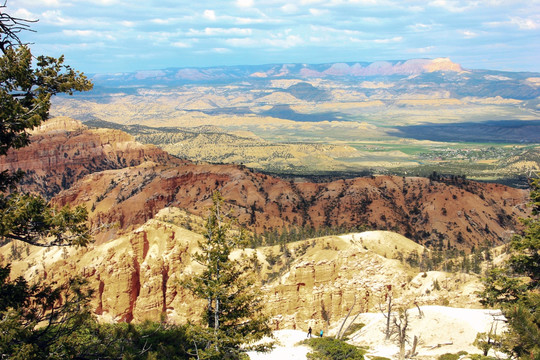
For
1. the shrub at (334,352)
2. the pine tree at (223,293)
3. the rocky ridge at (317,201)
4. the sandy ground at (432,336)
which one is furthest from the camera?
the rocky ridge at (317,201)

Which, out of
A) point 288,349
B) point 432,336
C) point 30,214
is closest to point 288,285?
point 288,349

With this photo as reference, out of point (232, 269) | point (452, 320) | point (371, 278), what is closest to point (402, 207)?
point (371, 278)

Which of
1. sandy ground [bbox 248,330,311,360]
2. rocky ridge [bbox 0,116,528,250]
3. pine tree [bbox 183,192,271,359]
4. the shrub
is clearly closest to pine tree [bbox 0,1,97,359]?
pine tree [bbox 183,192,271,359]

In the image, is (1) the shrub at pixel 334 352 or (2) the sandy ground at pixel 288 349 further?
(2) the sandy ground at pixel 288 349

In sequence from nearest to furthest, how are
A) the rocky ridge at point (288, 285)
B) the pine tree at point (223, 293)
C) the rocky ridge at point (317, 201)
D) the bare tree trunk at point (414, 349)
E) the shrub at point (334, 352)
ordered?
the pine tree at point (223, 293) < the shrub at point (334, 352) < the bare tree trunk at point (414, 349) < the rocky ridge at point (288, 285) < the rocky ridge at point (317, 201)

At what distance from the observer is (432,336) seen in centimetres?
3553

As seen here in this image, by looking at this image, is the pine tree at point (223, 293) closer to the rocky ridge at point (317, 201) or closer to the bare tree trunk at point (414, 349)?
the bare tree trunk at point (414, 349)

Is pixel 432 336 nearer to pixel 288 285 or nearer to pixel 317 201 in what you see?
pixel 288 285

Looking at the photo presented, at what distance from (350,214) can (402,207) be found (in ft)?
58.7

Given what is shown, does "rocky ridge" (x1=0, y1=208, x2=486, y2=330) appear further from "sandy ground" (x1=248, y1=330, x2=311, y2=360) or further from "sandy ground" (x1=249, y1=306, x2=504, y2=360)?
"sandy ground" (x1=249, y1=306, x2=504, y2=360)

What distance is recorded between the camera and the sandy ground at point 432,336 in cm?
3359

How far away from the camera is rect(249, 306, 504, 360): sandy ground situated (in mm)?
33594

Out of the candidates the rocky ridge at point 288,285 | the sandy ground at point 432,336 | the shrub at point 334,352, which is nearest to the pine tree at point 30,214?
the shrub at point 334,352

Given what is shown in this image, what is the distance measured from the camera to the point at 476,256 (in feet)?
194
